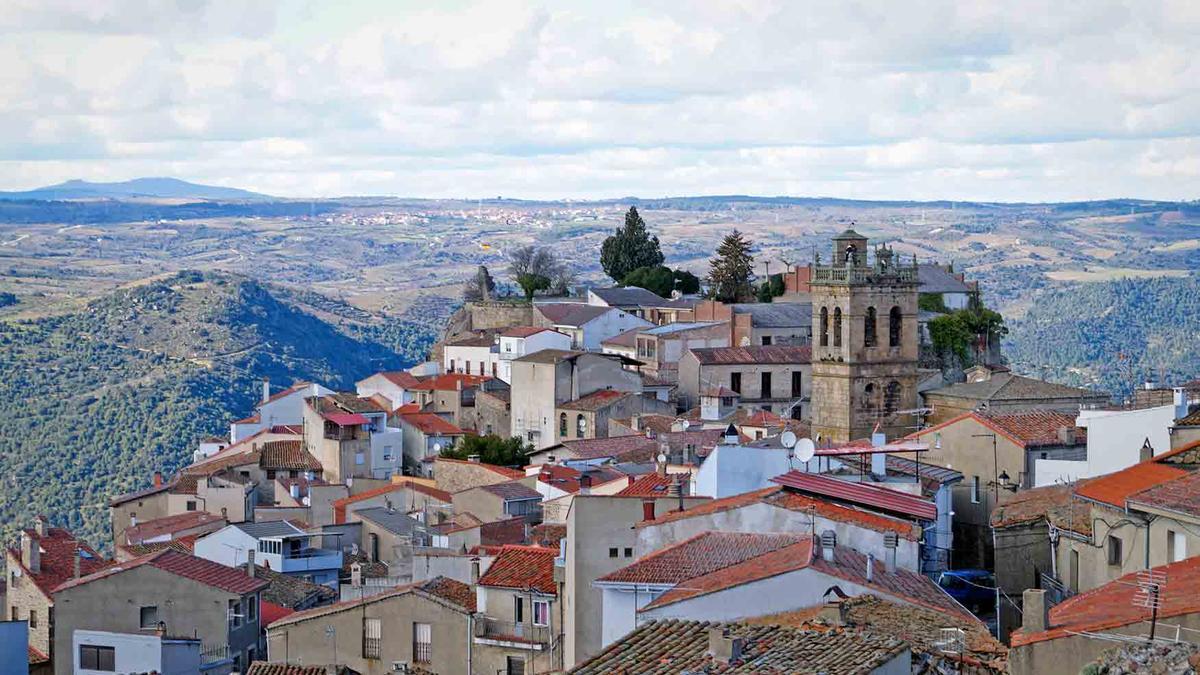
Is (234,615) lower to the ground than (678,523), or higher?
lower

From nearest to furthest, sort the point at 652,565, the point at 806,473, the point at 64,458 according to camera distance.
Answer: the point at 652,565 < the point at 806,473 < the point at 64,458

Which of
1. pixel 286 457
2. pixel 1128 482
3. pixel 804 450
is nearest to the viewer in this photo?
pixel 1128 482

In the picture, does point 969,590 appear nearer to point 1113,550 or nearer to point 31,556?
point 1113,550

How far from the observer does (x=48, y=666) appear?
33.1 metres

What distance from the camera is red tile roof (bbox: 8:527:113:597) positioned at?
39.2m

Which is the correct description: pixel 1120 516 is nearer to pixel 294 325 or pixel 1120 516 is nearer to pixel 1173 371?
pixel 1173 371

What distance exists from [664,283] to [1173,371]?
31.7 m

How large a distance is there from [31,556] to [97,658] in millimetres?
11018

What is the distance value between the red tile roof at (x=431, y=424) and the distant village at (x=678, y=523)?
22 centimetres

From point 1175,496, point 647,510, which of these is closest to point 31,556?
point 647,510

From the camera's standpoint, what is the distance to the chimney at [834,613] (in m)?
17.8

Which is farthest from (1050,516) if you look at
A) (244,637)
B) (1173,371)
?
(1173,371)

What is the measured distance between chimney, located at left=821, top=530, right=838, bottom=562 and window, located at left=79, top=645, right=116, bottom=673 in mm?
13838

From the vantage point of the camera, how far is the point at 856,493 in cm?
2406
